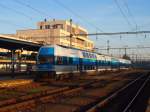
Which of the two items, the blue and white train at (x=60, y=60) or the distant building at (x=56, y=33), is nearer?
the blue and white train at (x=60, y=60)

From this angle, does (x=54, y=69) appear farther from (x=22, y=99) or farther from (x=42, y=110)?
(x=42, y=110)

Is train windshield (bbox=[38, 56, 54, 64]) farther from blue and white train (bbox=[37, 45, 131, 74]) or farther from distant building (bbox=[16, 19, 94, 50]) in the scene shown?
distant building (bbox=[16, 19, 94, 50])

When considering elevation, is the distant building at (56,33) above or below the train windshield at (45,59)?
above

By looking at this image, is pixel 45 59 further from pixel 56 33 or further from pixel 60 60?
pixel 56 33

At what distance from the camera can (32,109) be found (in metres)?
13.2

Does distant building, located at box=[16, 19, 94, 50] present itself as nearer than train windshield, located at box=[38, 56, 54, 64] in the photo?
No

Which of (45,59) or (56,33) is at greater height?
(56,33)

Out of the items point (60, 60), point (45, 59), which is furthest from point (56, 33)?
point (45, 59)

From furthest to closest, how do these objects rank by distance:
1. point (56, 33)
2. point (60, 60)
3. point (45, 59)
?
point (56, 33) < point (60, 60) < point (45, 59)

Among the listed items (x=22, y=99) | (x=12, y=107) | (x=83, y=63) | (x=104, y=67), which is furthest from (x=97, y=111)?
(x=104, y=67)

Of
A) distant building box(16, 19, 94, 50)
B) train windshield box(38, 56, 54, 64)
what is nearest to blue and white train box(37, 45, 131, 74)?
train windshield box(38, 56, 54, 64)

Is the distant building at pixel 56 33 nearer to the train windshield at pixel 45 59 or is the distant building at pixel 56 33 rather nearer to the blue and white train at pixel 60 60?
the blue and white train at pixel 60 60

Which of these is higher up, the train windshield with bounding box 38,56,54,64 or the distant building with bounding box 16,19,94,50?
the distant building with bounding box 16,19,94,50

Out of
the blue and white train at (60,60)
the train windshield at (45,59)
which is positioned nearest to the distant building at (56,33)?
the blue and white train at (60,60)
